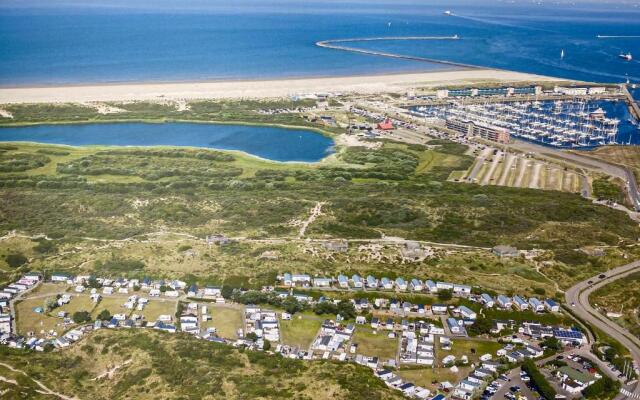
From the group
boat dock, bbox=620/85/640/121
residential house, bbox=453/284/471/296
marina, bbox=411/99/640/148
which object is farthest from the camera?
boat dock, bbox=620/85/640/121

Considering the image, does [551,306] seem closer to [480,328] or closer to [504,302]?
[504,302]

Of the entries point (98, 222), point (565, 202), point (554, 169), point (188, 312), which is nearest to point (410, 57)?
point (554, 169)

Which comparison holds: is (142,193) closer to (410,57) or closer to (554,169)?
(554,169)

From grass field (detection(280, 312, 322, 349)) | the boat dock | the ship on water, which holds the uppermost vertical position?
the ship on water

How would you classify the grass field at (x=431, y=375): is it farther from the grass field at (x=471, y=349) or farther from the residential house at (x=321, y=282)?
the residential house at (x=321, y=282)

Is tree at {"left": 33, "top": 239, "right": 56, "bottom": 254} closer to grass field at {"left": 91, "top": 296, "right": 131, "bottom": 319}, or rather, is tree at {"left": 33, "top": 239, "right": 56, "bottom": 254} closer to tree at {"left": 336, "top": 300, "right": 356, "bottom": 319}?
grass field at {"left": 91, "top": 296, "right": 131, "bottom": 319}

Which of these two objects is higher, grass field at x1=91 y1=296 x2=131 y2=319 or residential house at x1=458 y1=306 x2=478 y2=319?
grass field at x1=91 y1=296 x2=131 y2=319

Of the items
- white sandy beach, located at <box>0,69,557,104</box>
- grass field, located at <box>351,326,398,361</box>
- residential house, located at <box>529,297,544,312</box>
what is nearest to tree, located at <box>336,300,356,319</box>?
grass field, located at <box>351,326,398,361</box>
